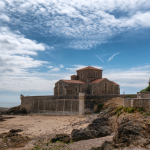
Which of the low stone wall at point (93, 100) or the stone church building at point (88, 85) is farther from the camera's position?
the stone church building at point (88, 85)

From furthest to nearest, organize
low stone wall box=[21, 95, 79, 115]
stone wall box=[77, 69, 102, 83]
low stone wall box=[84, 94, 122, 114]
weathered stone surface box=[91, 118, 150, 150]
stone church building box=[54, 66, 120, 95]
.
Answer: stone wall box=[77, 69, 102, 83]
stone church building box=[54, 66, 120, 95]
low stone wall box=[21, 95, 79, 115]
low stone wall box=[84, 94, 122, 114]
weathered stone surface box=[91, 118, 150, 150]

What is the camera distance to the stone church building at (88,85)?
39.0 metres

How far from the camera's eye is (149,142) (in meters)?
10.2

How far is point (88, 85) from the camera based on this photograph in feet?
134

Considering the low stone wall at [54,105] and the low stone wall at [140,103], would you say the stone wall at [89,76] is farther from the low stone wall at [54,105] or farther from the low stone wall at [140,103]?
the low stone wall at [140,103]

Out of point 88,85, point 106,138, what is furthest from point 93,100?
point 106,138

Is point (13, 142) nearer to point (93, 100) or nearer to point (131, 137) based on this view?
point (131, 137)

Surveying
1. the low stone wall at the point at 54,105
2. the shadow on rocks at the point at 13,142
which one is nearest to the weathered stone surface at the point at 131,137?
the shadow on rocks at the point at 13,142

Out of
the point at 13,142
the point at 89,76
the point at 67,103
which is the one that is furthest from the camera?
the point at 89,76

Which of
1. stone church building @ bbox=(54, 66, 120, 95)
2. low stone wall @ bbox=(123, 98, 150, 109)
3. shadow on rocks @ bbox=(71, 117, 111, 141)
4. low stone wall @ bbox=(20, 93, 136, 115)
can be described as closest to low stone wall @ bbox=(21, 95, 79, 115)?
low stone wall @ bbox=(20, 93, 136, 115)

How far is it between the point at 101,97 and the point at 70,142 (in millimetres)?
18702

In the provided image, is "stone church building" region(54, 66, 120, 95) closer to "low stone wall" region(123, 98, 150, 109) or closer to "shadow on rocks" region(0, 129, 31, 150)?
"shadow on rocks" region(0, 129, 31, 150)

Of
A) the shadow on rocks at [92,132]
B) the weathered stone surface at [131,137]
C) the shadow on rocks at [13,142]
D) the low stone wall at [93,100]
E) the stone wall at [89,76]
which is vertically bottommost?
the shadow on rocks at [13,142]

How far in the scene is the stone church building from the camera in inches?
1534
